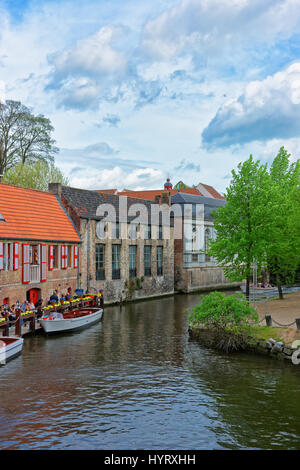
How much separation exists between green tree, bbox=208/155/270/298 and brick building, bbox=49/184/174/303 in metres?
11.1

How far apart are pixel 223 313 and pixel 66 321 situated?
8.73 metres

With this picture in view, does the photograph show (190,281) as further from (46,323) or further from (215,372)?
(215,372)

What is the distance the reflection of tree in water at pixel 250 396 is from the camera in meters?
12.1

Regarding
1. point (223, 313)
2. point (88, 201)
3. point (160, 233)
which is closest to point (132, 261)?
point (160, 233)

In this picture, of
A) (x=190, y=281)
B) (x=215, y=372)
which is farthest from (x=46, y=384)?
(x=190, y=281)

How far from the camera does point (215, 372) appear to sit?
58.6 feet

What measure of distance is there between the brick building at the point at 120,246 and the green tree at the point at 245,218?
11.1 meters

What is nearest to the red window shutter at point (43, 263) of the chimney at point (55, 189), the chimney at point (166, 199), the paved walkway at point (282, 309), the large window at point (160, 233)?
the chimney at point (55, 189)

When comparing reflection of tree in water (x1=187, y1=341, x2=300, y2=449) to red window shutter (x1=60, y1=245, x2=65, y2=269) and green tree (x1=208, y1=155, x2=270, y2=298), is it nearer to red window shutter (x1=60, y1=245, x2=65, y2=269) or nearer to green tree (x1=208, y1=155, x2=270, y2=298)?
green tree (x1=208, y1=155, x2=270, y2=298)

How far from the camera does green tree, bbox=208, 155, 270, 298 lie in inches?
1144

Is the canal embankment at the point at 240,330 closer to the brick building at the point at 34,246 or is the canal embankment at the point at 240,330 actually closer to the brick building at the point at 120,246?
the brick building at the point at 34,246

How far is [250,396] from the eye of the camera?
15.1m

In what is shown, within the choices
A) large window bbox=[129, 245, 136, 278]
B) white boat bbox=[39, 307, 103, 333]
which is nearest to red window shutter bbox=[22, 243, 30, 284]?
white boat bbox=[39, 307, 103, 333]

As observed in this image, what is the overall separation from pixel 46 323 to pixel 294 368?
497 inches
